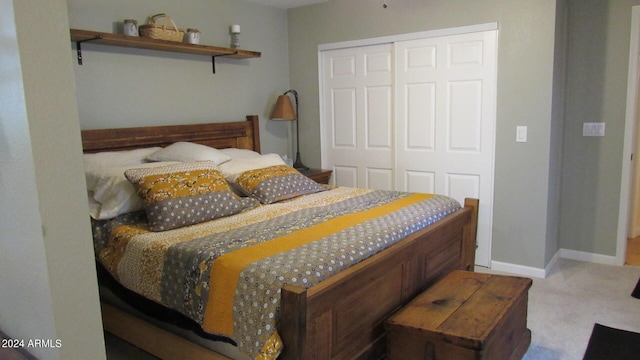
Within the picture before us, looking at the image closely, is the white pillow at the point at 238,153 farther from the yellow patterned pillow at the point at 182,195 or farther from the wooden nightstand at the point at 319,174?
the yellow patterned pillow at the point at 182,195

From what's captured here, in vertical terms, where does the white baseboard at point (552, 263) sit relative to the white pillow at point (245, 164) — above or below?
below

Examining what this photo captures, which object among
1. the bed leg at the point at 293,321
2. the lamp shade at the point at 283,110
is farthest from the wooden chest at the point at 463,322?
the lamp shade at the point at 283,110

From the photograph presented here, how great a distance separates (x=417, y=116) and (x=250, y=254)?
243 cm

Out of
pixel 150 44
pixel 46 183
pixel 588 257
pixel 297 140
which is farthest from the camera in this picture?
pixel 297 140

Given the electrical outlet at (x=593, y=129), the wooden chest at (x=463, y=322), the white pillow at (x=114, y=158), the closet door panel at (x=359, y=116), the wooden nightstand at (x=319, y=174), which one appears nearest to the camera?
the wooden chest at (x=463, y=322)

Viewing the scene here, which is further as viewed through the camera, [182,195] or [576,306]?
[576,306]

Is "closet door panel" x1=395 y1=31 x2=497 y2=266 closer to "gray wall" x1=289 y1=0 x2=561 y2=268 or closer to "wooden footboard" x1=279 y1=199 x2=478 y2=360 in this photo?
"gray wall" x1=289 y1=0 x2=561 y2=268

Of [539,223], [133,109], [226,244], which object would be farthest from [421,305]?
[133,109]

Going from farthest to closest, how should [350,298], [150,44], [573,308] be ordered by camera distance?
[150,44] → [573,308] → [350,298]

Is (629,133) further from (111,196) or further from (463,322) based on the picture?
(111,196)

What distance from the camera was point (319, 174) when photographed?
423cm

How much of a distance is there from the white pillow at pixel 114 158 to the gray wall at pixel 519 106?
7.42ft

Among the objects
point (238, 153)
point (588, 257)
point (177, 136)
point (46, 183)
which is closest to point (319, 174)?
point (238, 153)

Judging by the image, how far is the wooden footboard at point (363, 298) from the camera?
1.61 m
